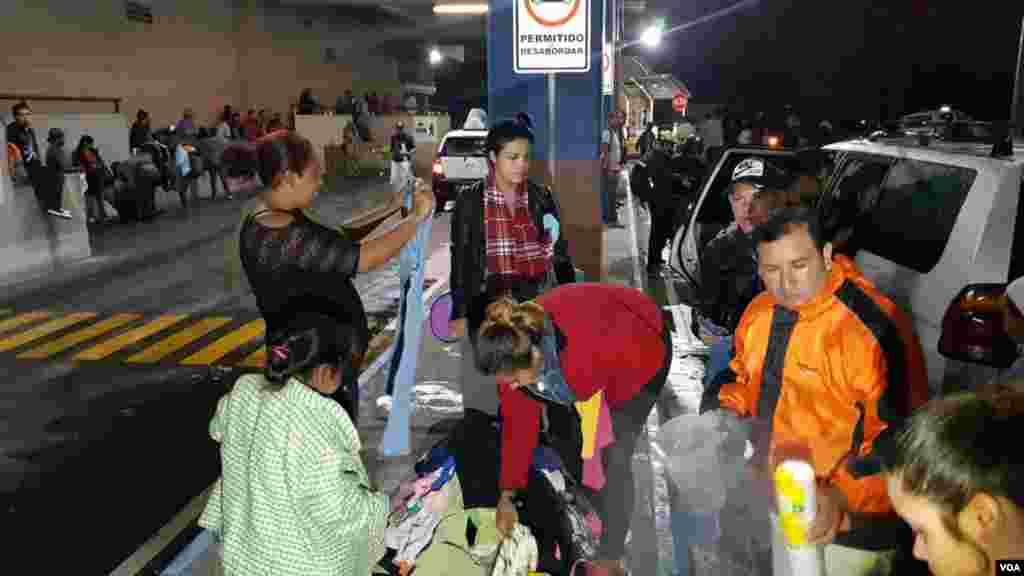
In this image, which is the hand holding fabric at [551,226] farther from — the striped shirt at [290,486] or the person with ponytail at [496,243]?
the striped shirt at [290,486]

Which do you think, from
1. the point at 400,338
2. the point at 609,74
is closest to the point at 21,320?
the point at 400,338

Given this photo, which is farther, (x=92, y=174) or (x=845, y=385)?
(x=92, y=174)

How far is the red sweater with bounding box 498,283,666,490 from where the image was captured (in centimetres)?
303

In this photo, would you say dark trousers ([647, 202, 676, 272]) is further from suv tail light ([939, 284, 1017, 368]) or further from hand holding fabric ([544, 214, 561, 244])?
suv tail light ([939, 284, 1017, 368])

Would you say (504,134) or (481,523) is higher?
(504,134)

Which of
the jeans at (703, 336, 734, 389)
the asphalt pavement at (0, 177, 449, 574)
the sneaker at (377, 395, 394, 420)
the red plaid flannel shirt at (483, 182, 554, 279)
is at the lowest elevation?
the asphalt pavement at (0, 177, 449, 574)

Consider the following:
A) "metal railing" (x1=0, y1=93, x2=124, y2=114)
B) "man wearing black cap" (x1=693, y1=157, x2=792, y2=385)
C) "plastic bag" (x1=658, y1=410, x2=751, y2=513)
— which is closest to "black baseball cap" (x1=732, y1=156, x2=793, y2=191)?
"man wearing black cap" (x1=693, y1=157, x2=792, y2=385)

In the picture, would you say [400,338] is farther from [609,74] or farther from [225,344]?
[609,74]

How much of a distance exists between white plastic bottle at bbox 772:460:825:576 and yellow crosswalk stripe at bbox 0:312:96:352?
8.03 m

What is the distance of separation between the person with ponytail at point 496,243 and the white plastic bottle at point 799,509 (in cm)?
251

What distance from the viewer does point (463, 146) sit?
1673 cm

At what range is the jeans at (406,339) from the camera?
4.83 meters

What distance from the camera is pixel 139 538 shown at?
4305 mm

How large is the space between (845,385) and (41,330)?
8.40m
